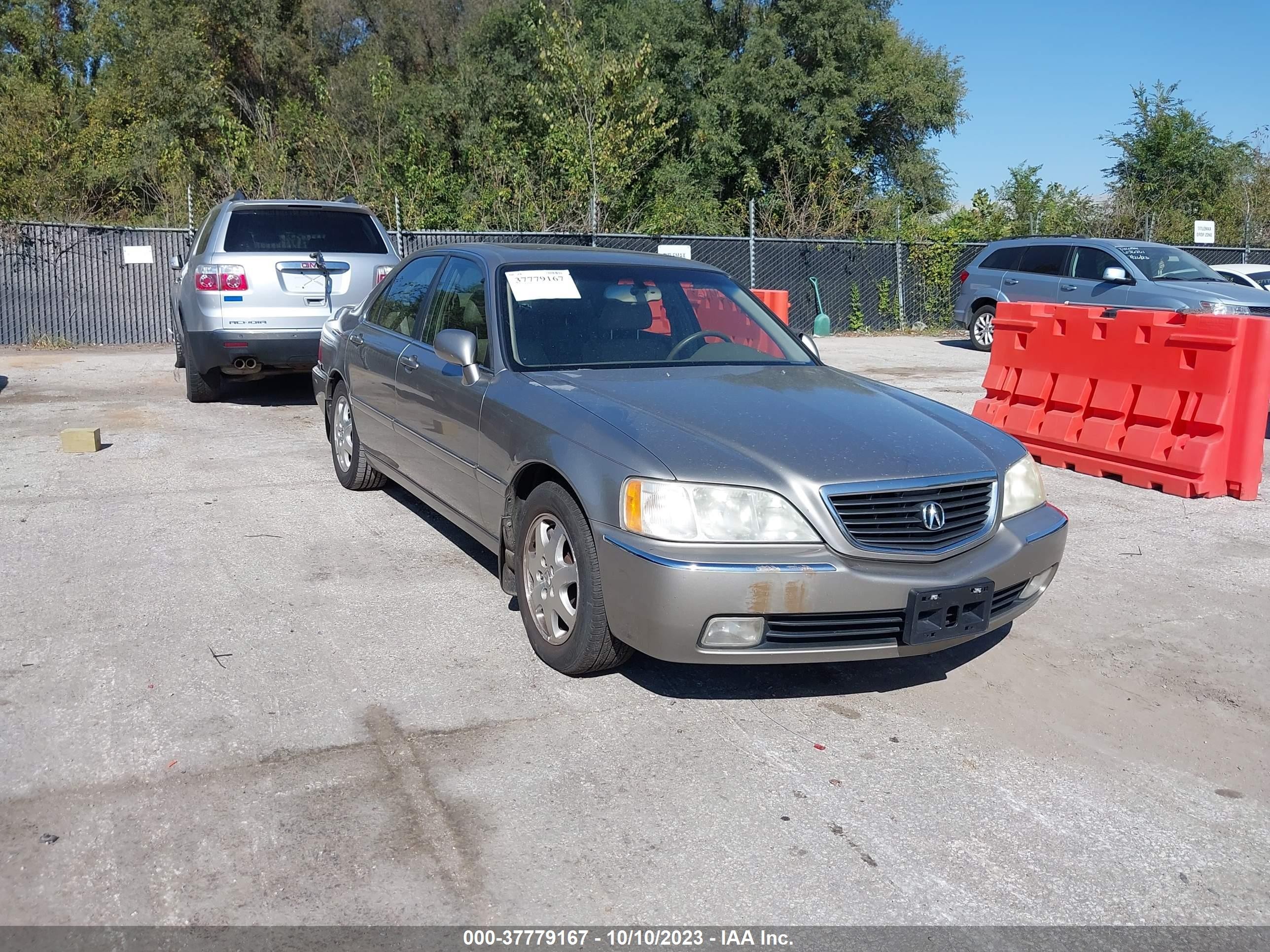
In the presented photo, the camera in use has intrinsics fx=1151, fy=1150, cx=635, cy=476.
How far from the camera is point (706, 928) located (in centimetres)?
281

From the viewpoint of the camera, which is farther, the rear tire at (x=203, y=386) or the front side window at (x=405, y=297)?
the rear tire at (x=203, y=386)

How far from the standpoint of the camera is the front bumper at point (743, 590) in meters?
3.66

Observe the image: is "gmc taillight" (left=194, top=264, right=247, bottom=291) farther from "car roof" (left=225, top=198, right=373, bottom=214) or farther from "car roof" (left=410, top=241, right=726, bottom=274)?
"car roof" (left=410, top=241, right=726, bottom=274)

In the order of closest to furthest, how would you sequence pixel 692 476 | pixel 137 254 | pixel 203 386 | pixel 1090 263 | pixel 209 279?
pixel 692 476, pixel 209 279, pixel 203 386, pixel 1090 263, pixel 137 254

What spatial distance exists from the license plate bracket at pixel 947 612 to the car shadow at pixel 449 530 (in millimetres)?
2363

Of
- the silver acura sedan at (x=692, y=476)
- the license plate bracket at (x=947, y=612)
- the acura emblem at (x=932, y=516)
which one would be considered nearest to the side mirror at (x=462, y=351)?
the silver acura sedan at (x=692, y=476)

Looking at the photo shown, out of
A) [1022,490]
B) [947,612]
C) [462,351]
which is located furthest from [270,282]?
[947,612]

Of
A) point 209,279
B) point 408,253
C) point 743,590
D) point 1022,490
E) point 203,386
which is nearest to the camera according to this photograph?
point 743,590

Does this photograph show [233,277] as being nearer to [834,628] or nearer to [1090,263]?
[834,628]

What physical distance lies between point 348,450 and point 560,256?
231 centimetres

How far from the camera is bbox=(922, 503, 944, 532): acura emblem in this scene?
390cm

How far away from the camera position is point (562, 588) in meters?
4.21

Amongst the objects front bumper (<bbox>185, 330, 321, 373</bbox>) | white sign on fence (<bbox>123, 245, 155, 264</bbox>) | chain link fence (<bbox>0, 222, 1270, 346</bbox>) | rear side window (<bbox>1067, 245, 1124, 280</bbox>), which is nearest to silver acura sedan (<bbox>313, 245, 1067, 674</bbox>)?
front bumper (<bbox>185, 330, 321, 373</bbox>)

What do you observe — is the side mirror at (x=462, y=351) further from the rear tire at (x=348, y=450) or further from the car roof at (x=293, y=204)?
the car roof at (x=293, y=204)
